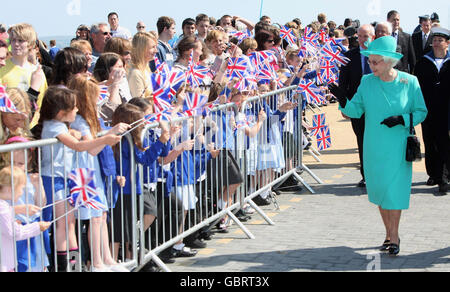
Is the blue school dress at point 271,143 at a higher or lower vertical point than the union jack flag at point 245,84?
lower

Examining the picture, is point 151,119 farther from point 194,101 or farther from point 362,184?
point 362,184

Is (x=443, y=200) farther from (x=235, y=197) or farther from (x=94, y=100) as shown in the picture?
(x=94, y=100)

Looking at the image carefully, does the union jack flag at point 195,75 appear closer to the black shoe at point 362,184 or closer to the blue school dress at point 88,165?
the blue school dress at point 88,165

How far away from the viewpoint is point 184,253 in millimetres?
6594

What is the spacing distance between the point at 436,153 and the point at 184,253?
4.85 metres

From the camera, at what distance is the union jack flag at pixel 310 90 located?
31.1 feet

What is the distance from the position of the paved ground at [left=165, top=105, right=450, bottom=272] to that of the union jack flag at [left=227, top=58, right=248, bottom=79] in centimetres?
168

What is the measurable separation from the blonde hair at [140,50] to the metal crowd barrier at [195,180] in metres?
0.84

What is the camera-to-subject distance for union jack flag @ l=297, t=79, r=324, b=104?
373 inches

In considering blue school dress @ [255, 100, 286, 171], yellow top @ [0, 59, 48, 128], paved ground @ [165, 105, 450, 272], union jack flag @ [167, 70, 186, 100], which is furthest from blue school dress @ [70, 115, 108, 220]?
blue school dress @ [255, 100, 286, 171]

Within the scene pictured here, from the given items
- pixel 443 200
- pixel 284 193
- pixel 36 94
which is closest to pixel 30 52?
pixel 36 94

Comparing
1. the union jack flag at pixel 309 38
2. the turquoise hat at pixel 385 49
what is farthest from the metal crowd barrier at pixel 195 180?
the turquoise hat at pixel 385 49

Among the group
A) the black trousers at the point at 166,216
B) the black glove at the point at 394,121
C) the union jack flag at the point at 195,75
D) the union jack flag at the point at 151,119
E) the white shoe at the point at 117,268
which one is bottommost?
the white shoe at the point at 117,268

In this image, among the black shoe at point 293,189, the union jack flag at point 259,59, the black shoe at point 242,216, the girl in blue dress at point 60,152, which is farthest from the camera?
the black shoe at point 293,189
